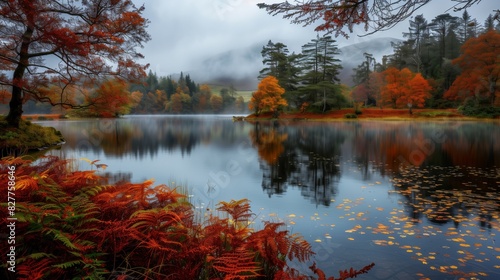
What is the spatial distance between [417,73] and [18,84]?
56.1 meters

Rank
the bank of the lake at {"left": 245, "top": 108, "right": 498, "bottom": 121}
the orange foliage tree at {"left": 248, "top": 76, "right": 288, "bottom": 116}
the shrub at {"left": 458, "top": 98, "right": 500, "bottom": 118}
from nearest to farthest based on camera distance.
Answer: the shrub at {"left": 458, "top": 98, "right": 500, "bottom": 118}, the bank of the lake at {"left": 245, "top": 108, "right": 498, "bottom": 121}, the orange foliage tree at {"left": 248, "top": 76, "right": 288, "bottom": 116}

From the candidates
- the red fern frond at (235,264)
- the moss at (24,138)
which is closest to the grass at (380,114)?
the moss at (24,138)

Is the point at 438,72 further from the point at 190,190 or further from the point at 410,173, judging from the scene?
A: the point at 190,190

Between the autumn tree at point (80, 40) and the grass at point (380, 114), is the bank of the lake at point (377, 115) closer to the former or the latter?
the grass at point (380, 114)

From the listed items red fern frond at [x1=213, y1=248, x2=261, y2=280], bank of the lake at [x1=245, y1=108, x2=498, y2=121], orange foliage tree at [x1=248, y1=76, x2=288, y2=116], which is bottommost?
red fern frond at [x1=213, y1=248, x2=261, y2=280]

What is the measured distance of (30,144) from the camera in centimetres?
1597

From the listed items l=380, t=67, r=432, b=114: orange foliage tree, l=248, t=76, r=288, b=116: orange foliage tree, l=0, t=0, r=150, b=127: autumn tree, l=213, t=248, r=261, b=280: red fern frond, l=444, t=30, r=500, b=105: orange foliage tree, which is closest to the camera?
l=213, t=248, r=261, b=280: red fern frond

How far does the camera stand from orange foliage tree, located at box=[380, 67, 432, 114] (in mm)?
49562

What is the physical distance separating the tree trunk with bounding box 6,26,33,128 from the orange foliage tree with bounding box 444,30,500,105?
50.5 metres

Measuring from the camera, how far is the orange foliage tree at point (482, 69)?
138 ft

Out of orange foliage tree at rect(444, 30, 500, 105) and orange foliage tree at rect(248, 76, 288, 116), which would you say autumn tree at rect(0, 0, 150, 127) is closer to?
orange foliage tree at rect(248, 76, 288, 116)

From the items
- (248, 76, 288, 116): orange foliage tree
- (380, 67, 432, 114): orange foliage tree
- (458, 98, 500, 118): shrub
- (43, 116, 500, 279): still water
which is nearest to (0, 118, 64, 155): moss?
(43, 116, 500, 279): still water

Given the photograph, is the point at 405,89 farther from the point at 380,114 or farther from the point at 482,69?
the point at 482,69

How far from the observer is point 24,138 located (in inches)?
623
